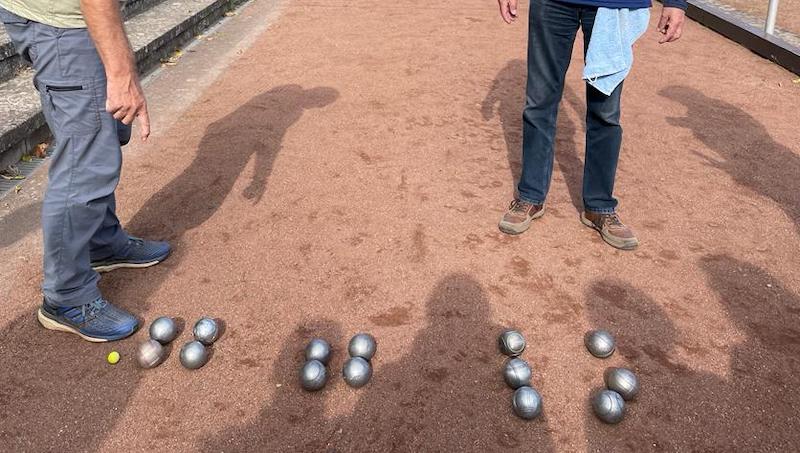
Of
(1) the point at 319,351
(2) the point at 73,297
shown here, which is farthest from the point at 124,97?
(1) the point at 319,351

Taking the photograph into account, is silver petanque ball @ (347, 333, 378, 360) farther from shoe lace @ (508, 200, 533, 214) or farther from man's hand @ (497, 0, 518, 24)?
man's hand @ (497, 0, 518, 24)

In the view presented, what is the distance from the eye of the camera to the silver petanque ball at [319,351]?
10.8 feet

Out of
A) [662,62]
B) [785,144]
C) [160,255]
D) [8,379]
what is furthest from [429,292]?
[662,62]

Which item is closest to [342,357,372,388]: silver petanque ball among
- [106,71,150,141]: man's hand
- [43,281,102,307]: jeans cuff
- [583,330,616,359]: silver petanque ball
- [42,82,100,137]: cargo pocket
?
[583,330,616,359]: silver petanque ball

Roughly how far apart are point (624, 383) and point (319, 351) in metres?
1.50

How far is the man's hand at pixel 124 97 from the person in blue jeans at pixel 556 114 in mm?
2403

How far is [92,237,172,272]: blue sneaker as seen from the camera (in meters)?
4.00

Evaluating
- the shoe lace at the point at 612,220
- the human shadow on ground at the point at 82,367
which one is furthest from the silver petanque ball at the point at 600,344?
the human shadow on ground at the point at 82,367

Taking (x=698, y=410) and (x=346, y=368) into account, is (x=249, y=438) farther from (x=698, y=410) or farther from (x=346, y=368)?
(x=698, y=410)

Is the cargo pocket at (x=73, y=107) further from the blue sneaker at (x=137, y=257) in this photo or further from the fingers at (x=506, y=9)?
the fingers at (x=506, y=9)

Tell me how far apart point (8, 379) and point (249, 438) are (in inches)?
51.5

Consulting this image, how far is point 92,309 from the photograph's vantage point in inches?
137

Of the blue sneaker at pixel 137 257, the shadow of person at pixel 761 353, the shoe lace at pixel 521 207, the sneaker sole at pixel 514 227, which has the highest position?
the blue sneaker at pixel 137 257

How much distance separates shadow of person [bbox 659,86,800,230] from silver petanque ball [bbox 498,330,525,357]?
8.83ft
